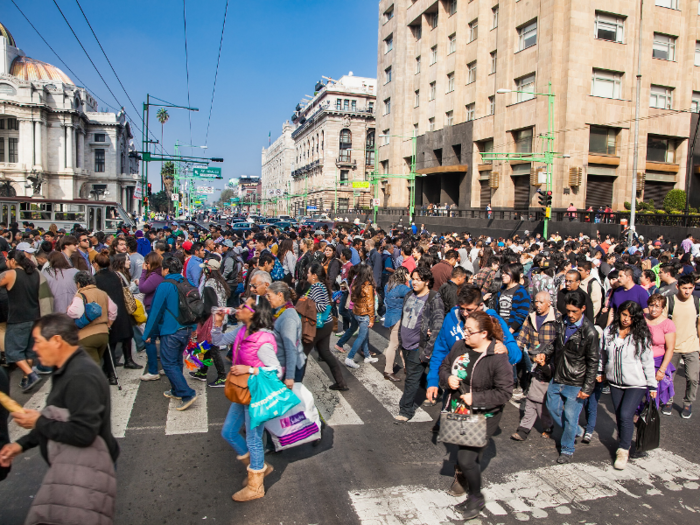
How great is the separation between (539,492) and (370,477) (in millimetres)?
1615

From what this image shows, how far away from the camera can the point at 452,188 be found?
4625 centimetres

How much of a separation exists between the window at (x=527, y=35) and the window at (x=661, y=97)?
8195 millimetres

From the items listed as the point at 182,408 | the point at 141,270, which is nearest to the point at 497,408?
the point at 182,408

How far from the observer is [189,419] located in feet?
20.5

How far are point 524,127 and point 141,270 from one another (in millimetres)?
29272

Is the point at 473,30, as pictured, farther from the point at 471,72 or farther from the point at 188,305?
the point at 188,305

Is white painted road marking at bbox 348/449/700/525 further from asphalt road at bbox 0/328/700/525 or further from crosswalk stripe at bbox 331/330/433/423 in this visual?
crosswalk stripe at bbox 331/330/433/423

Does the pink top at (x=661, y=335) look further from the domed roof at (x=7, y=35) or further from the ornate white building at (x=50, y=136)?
the domed roof at (x=7, y=35)

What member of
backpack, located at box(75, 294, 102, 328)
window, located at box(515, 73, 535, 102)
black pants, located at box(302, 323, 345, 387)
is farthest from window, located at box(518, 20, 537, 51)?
backpack, located at box(75, 294, 102, 328)

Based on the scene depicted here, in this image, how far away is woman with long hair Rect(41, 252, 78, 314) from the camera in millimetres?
7539

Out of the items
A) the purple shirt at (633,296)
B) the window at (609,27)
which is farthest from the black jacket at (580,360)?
the window at (609,27)

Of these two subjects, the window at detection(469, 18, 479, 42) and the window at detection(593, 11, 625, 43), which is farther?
the window at detection(469, 18, 479, 42)

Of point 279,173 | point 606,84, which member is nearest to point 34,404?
point 606,84

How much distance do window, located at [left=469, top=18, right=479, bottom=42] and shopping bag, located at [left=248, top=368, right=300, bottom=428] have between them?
4088cm
